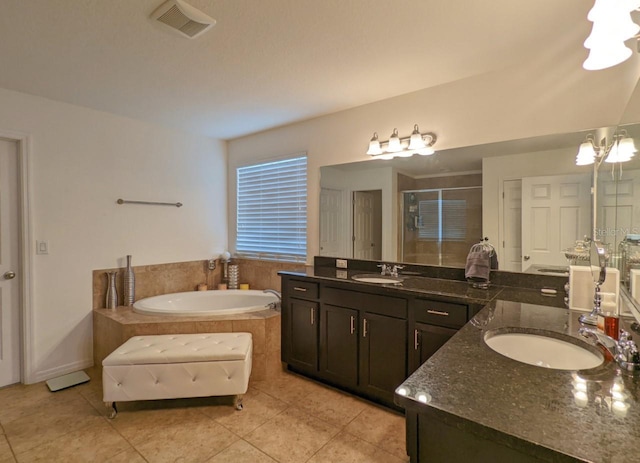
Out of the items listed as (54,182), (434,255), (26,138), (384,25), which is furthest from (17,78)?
(434,255)

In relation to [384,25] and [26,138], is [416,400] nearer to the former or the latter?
[384,25]

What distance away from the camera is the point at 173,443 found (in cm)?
189

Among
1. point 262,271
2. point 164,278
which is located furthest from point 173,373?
point 262,271

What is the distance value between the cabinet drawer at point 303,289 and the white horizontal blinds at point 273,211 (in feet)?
2.01

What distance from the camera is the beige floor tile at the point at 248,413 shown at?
6.72ft

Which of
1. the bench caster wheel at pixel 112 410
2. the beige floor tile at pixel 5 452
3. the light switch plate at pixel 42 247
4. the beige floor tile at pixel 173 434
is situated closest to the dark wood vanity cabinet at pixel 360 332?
the beige floor tile at pixel 173 434

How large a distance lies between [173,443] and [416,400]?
1.75m

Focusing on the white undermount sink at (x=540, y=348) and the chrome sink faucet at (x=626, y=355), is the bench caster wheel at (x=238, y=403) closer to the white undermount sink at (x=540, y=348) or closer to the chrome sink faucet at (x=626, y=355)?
the white undermount sink at (x=540, y=348)

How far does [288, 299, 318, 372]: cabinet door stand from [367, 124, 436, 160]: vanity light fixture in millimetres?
1347

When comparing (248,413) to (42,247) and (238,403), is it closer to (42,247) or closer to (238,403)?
(238,403)

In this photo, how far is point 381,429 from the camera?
2.01 meters

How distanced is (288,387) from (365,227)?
145cm

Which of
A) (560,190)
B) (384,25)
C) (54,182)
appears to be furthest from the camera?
(54,182)

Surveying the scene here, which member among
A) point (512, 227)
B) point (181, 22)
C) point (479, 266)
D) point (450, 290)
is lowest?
point (450, 290)
